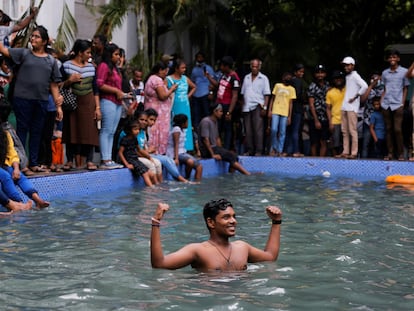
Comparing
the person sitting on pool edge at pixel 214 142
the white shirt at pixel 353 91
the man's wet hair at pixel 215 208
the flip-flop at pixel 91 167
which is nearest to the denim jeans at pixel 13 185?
the flip-flop at pixel 91 167

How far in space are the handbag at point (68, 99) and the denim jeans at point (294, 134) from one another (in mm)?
6387

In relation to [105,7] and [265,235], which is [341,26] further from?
[265,235]

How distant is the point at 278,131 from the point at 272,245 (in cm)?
1082

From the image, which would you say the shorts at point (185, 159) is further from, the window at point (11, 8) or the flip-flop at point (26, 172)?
the window at point (11, 8)

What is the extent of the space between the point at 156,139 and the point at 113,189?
2.20 m

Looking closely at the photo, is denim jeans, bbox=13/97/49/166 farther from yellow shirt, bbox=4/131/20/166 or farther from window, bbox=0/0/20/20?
window, bbox=0/0/20/20

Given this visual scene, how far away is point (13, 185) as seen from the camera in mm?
10930

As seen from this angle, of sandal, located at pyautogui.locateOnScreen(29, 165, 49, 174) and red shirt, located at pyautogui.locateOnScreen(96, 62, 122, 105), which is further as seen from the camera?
red shirt, located at pyautogui.locateOnScreen(96, 62, 122, 105)

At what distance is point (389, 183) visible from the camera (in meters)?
15.9

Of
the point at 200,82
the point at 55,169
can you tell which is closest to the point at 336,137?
the point at 200,82

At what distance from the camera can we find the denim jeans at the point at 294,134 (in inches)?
739

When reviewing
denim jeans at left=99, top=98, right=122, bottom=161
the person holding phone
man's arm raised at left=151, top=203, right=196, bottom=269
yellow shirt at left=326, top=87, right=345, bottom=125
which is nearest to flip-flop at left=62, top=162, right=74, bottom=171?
denim jeans at left=99, top=98, right=122, bottom=161

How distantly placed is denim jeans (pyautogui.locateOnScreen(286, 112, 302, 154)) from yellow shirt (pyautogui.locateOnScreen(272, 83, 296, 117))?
385mm

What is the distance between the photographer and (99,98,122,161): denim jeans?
46.1ft
